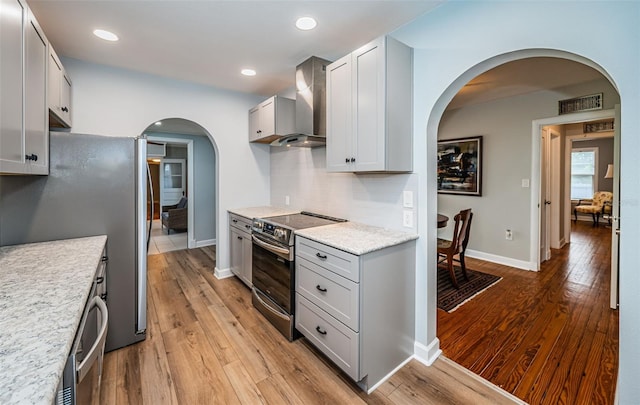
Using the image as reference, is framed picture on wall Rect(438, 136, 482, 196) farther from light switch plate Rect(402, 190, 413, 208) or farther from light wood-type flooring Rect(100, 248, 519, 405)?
light wood-type flooring Rect(100, 248, 519, 405)

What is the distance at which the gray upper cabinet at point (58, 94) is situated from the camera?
203 centimetres

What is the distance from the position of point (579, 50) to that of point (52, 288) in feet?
8.58

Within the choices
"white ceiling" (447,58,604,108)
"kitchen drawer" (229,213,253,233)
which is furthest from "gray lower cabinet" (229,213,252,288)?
"white ceiling" (447,58,604,108)

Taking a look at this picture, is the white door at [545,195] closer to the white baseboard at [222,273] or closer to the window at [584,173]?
the white baseboard at [222,273]

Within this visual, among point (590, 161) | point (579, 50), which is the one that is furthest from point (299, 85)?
point (590, 161)

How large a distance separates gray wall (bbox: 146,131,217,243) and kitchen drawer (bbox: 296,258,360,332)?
3.69 meters

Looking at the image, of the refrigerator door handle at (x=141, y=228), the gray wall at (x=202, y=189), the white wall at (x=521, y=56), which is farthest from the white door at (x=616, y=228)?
the gray wall at (x=202, y=189)

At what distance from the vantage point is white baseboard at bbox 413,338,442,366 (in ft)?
6.70

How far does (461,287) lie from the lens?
10.9 feet

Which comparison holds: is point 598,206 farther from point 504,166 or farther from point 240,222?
point 240,222

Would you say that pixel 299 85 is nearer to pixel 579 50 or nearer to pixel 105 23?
pixel 105 23

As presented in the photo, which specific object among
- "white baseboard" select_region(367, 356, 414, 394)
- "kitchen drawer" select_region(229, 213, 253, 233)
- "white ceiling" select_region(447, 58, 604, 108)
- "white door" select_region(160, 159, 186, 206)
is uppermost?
"white ceiling" select_region(447, 58, 604, 108)

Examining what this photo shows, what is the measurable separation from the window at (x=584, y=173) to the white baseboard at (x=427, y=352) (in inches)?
375

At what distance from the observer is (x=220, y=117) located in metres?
3.63
